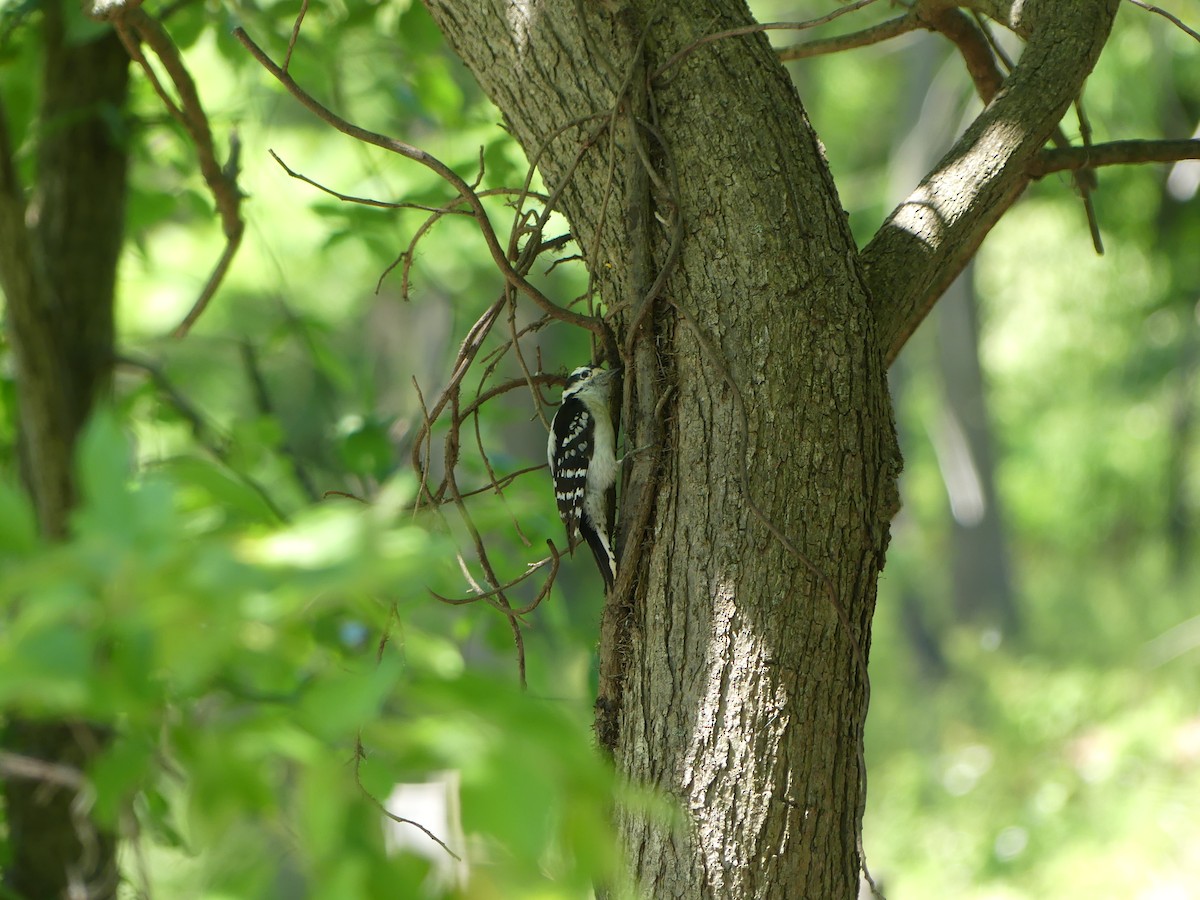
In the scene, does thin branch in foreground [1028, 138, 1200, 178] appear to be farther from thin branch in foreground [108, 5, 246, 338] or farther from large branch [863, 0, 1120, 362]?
thin branch in foreground [108, 5, 246, 338]

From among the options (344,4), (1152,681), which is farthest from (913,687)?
(344,4)

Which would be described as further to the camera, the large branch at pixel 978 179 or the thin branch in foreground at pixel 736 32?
the large branch at pixel 978 179

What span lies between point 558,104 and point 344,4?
6.40ft

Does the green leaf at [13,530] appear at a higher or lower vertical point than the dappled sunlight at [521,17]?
lower

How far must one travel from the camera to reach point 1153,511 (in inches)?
678

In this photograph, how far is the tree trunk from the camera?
2.01m

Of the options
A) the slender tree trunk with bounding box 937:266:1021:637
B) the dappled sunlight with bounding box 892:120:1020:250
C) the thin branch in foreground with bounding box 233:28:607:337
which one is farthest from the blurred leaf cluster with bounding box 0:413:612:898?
the slender tree trunk with bounding box 937:266:1021:637

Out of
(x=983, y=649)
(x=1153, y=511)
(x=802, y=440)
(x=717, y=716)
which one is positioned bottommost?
(x=717, y=716)

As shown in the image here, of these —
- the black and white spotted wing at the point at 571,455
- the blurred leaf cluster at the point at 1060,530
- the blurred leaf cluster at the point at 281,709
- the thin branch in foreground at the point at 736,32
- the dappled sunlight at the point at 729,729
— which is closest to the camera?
the blurred leaf cluster at the point at 281,709

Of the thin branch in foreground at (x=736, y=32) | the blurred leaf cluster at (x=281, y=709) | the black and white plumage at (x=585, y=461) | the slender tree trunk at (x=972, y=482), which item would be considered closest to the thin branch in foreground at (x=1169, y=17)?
the thin branch in foreground at (x=736, y=32)

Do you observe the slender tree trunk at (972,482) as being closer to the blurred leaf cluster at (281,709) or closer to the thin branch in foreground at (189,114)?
the thin branch in foreground at (189,114)

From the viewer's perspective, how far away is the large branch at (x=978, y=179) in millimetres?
2326

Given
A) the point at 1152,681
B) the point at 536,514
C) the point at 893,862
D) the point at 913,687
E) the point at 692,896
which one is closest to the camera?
the point at 692,896

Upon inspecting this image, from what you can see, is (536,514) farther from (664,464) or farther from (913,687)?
(913,687)
